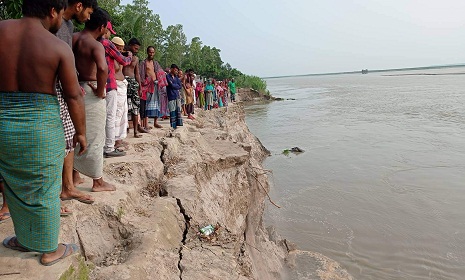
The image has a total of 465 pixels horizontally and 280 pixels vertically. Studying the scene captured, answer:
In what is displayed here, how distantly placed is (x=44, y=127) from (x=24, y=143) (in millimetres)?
139

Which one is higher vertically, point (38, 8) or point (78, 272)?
point (38, 8)

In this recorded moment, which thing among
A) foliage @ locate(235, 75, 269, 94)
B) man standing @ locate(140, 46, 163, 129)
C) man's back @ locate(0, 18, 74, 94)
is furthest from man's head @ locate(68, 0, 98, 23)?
foliage @ locate(235, 75, 269, 94)

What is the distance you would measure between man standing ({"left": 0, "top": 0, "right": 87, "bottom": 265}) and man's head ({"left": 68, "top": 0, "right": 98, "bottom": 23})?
29.8 inches

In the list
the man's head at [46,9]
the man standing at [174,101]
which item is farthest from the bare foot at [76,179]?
the man standing at [174,101]

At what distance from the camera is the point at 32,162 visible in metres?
2.03

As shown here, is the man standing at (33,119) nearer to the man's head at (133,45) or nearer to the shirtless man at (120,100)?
the shirtless man at (120,100)

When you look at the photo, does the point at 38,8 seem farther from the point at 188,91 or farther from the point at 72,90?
the point at 188,91

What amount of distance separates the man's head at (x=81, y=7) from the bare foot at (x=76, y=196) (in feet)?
4.83

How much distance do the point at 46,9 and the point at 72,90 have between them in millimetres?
496

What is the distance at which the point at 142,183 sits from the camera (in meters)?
4.14

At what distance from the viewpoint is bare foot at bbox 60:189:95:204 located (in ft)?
9.66

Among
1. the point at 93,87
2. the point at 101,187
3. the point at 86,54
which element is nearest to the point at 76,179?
the point at 101,187

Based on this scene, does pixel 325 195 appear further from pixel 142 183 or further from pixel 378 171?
pixel 142 183

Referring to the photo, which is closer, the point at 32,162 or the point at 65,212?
the point at 32,162
